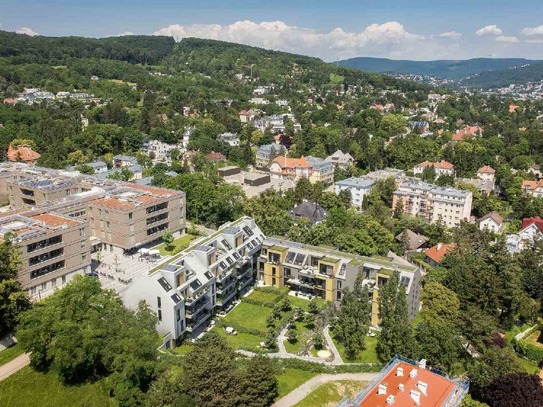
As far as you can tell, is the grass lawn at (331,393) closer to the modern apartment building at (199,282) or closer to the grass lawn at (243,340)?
the grass lawn at (243,340)

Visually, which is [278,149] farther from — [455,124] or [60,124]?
[455,124]

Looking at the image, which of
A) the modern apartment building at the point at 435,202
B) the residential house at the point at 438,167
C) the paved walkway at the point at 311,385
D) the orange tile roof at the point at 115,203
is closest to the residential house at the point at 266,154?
the residential house at the point at 438,167

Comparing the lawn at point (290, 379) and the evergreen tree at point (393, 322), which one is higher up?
the evergreen tree at point (393, 322)

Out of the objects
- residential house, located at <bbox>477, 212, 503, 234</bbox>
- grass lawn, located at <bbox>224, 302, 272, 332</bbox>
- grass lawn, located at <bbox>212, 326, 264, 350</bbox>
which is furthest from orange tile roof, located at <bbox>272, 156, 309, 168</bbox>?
grass lawn, located at <bbox>212, 326, 264, 350</bbox>

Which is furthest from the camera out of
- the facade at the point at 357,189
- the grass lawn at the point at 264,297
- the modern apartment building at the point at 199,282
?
the facade at the point at 357,189

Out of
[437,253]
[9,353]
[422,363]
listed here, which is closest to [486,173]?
[437,253]

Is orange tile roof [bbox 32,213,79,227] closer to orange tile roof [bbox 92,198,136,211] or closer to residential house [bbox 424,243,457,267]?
orange tile roof [bbox 92,198,136,211]

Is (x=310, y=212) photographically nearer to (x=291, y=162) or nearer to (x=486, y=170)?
(x=291, y=162)

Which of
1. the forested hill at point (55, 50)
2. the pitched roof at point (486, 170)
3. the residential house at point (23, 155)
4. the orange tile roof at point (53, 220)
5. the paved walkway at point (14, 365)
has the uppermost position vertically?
the forested hill at point (55, 50)
